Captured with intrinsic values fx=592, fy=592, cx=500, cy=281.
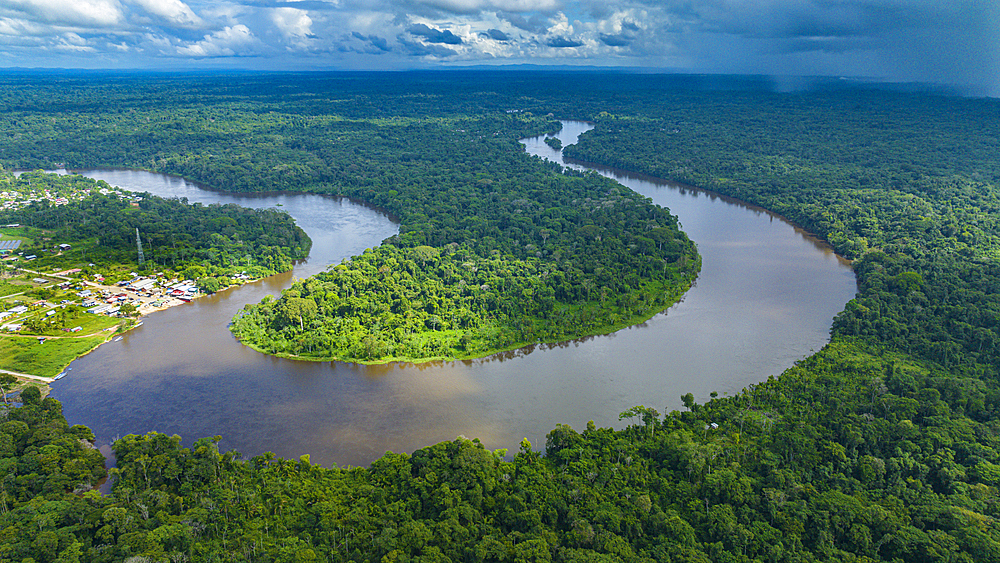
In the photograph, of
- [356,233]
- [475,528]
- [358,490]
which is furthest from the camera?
[356,233]

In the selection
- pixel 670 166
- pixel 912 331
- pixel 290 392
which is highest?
pixel 670 166

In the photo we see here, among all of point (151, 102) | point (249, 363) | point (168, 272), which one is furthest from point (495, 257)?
point (151, 102)

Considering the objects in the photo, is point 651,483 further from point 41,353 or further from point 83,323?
point 83,323

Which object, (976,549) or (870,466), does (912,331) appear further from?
(976,549)

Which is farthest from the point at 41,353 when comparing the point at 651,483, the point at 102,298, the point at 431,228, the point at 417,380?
the point at 651,483

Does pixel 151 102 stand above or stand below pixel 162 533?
above

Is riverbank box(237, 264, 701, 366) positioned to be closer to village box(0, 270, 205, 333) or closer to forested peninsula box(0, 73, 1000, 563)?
forested peninsula box(0, 73, 1000, 563)

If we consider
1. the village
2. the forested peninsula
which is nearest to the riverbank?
the forested peninsula
